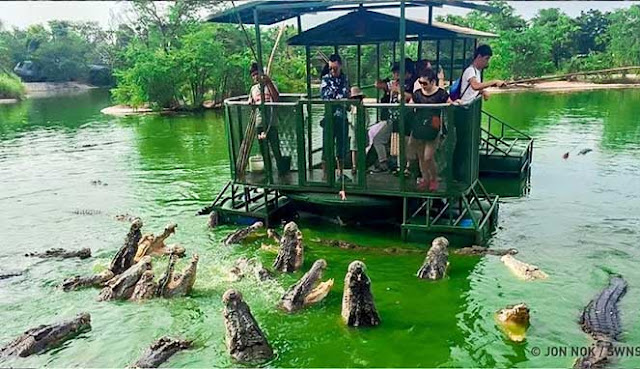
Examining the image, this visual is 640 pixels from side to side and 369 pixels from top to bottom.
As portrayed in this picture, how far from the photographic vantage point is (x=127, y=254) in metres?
8.91

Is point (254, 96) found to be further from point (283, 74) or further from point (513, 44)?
point (513, 44)

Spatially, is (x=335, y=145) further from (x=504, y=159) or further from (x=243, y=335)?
(x=504, y=159)

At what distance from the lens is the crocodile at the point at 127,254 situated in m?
8.82

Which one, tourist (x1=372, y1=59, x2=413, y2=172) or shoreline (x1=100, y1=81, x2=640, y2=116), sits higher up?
tourist (x1=372, y1=59, x2=413, y2=172)

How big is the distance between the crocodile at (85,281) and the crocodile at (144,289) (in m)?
0.86

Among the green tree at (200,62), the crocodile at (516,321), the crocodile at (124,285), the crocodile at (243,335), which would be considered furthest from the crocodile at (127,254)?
the green tree at (200,62)

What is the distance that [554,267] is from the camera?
887 cm

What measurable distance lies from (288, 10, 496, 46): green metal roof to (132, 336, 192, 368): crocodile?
263 inches

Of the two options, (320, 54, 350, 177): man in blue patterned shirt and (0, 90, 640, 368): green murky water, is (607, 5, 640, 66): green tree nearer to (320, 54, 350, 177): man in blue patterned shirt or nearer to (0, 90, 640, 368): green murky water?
(0, 90, 640, 368): green murky water

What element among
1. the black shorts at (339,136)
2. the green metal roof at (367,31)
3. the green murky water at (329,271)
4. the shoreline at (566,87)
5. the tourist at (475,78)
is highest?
the green metal roof at (367,31)

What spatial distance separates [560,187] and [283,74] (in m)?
24.1

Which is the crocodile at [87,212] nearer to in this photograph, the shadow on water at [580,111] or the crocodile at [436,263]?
the crocodile at [436,263]

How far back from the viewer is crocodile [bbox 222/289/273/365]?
630 cm

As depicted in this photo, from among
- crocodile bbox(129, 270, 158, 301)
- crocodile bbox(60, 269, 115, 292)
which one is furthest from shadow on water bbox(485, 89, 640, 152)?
crocodile bbox(60, 269, 115, 292)
